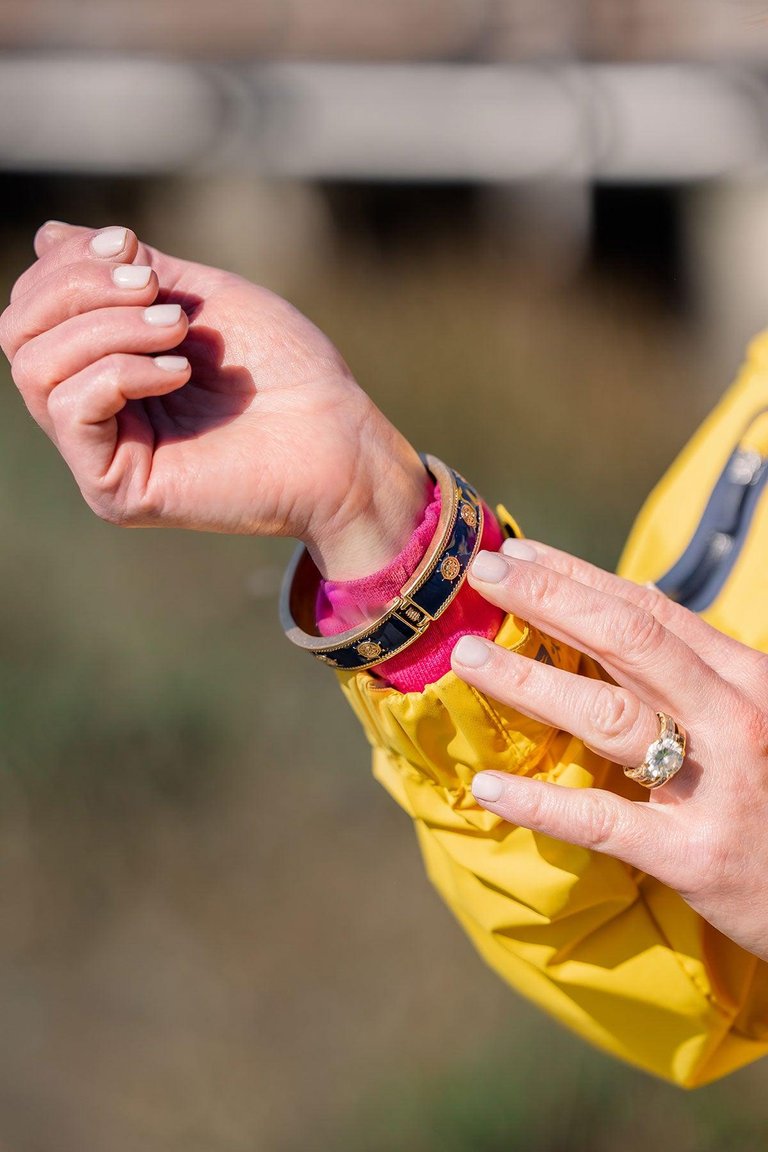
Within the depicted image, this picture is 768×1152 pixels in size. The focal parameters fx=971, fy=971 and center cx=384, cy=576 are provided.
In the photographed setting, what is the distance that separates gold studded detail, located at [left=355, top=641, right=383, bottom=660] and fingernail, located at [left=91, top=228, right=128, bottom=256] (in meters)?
0.22

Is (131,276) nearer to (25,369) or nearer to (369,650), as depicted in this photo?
(25,369)

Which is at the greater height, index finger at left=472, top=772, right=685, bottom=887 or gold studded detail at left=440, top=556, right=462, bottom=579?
gold studded detail at left=440, top=556, right=462, bottom=579

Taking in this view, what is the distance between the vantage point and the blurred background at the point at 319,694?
1.24 meters

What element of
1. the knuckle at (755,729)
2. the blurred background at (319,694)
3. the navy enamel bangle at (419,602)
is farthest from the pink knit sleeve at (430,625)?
the blurred background at (319,694)

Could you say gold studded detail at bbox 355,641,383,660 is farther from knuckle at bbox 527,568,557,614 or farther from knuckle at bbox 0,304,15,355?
knuckle at bbox 0,304,15,355

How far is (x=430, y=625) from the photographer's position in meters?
0.49

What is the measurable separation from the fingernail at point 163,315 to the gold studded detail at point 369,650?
177mm

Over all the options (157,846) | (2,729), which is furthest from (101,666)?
(157,846)

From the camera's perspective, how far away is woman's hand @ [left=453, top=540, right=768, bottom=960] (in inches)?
17.5

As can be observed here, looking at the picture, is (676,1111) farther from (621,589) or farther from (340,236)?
(340,236)

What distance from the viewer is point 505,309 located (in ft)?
4.55

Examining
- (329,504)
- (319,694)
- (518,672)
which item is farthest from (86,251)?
(319,694)

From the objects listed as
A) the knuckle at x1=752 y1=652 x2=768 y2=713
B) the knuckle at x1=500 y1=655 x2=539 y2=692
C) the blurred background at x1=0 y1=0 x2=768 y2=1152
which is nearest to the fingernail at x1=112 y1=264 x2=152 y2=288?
the knuckle at x1=500 y1=655 x2=539 y2=692

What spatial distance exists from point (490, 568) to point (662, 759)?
117 millimetres
